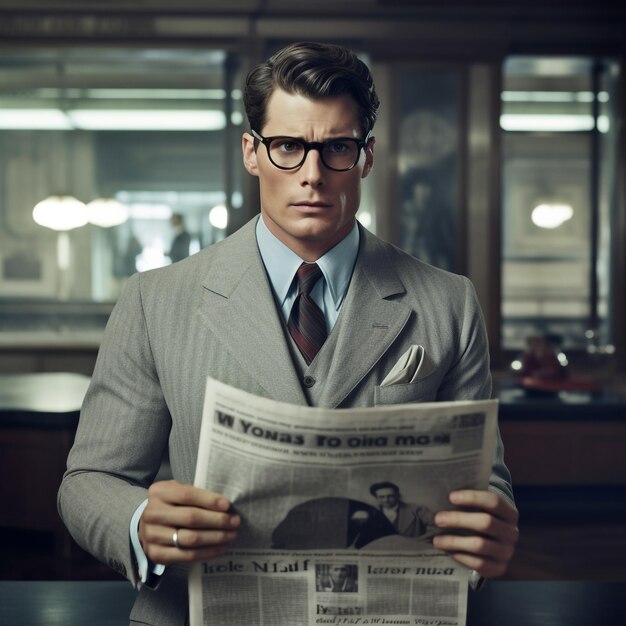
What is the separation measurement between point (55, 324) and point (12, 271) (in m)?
0.60

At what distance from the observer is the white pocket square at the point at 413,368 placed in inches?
52.7

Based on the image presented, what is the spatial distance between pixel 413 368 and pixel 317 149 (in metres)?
0.36

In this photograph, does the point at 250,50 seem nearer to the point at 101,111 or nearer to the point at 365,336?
the point at 101,111

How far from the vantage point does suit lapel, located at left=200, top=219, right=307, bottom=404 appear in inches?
52.3

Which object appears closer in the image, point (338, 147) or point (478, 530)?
point (478, 530)

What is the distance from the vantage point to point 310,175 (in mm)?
1302

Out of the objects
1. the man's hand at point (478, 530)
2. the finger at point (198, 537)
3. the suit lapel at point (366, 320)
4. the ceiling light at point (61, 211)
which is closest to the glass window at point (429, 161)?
the ceiling light at point (61, 211)

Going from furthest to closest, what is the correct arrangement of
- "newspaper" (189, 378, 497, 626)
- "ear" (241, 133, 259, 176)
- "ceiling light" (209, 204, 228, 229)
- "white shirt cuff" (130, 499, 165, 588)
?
1. "ceiling light" (209, 204, 228, 229)
2. "ear" (241, 133, 259, 176)
3. "white shirt cuff" (130, 499, 165, 588)
4. "newspaper" (189, 378, 497, 626)

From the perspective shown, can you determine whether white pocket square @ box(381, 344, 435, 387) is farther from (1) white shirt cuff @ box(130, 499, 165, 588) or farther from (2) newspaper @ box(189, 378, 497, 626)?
(1) white shirt cuff @ box(130, 499, 165, 588)

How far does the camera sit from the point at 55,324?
7.04 meters

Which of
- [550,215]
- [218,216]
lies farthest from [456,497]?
[550,215]

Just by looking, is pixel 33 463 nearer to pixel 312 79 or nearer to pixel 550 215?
pixel 312 79

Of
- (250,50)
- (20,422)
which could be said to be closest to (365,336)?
(20,422)

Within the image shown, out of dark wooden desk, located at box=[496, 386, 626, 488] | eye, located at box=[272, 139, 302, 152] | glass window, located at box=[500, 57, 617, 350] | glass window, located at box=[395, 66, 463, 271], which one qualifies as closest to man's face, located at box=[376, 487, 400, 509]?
eye, located at box=[272, 139, 302, 152]
